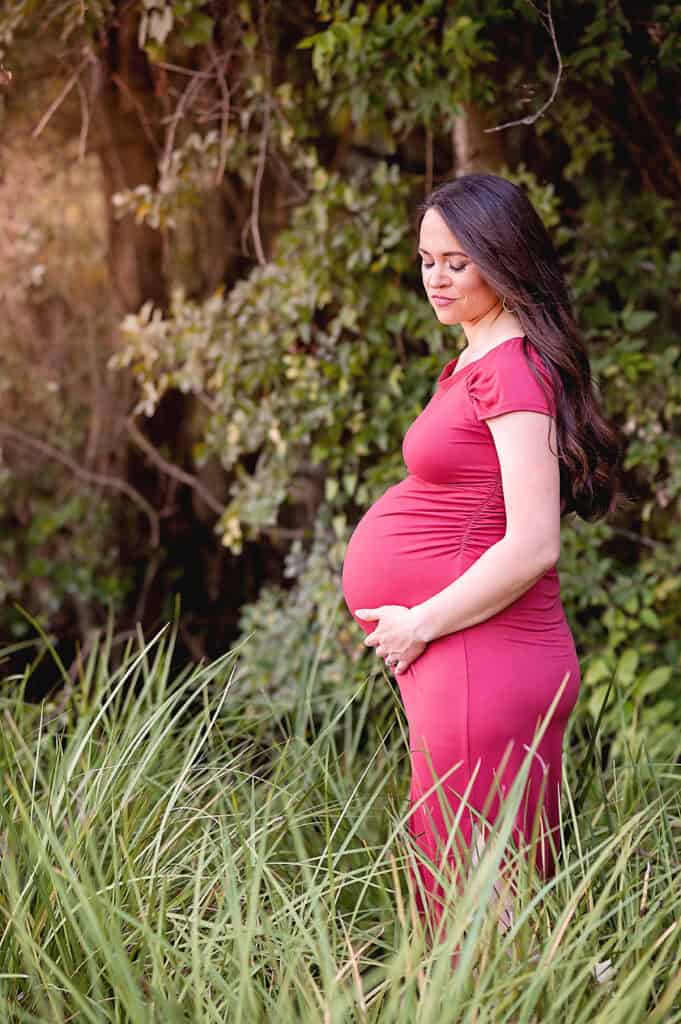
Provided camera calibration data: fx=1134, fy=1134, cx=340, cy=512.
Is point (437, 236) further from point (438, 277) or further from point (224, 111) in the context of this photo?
point (224, 111)

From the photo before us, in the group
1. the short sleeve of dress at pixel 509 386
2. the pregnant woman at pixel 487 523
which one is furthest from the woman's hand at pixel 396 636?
the short sleeve of dress at pixel 509 386

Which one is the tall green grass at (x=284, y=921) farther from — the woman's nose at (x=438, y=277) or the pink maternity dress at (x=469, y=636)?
the woman's nose at (x=438, y=277)

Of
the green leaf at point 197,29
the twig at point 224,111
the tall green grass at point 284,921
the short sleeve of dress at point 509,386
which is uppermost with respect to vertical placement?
the green leaf at point 197,29

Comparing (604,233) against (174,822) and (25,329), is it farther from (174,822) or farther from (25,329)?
(25,329)

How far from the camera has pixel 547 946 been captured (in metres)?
1.58

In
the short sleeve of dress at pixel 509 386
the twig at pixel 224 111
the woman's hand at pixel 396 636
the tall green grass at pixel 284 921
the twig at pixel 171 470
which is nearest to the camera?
the tall green grass at pixel 284 921

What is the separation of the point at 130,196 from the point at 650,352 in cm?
195

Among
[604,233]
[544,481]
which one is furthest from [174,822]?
[604,233]

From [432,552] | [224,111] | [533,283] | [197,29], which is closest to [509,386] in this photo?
[533,283]

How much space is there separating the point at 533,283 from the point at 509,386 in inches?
8.8

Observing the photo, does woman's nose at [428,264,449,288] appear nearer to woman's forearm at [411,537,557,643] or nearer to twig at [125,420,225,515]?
woman's forearm at [411,537,557,643]

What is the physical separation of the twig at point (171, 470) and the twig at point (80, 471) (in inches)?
7.3

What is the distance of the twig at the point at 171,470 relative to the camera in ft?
17.4

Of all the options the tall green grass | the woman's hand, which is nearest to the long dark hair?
the woman's hand
